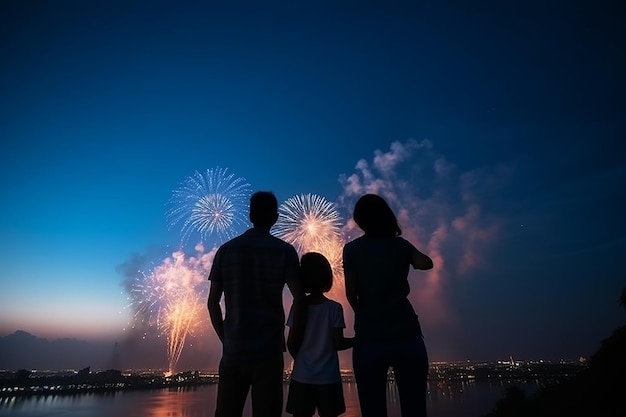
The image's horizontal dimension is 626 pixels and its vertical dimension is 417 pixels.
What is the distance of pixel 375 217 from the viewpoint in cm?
314

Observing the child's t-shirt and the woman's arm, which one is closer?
the woman's arm

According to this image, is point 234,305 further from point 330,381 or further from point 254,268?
point 330,381

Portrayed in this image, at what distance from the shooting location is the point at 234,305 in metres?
3.00

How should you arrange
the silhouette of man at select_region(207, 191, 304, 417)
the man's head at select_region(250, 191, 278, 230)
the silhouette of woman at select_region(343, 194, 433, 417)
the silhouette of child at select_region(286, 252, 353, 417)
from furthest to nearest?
the man's head at select_region(250, 191, 278, 230), the silhouette of child at select_region(286, 252, 353, 417), the silhouette of man at select_region(207, 191, 304, 417), the silhouette of woman at select_region(343, 194, 433, 417)

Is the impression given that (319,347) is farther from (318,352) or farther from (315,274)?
(315,274)

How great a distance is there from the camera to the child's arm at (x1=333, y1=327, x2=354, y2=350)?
3.15 metres

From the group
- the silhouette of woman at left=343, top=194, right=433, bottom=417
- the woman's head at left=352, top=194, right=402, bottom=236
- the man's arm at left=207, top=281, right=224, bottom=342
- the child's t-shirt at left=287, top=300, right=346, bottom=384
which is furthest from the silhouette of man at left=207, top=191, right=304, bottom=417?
the woman's head at left=352, top=194, right=402, bottom=236

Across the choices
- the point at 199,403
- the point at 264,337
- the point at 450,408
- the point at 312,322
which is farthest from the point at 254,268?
the point at 199,403

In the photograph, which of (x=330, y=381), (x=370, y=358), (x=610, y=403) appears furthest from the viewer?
(x=610, y=403)

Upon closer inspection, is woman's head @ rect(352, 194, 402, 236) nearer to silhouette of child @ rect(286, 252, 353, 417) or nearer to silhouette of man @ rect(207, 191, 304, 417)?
silhouette of child @ rect(286, 252, 353, 417)

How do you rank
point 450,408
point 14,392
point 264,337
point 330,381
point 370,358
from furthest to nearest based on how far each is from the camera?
point 14,392, point 450,408, point 330,381, point 264,337, point 370,358

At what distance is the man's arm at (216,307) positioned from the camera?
3148mm

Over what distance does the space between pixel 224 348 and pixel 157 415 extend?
84706 millimetres

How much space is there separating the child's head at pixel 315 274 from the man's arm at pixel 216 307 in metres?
0.80
